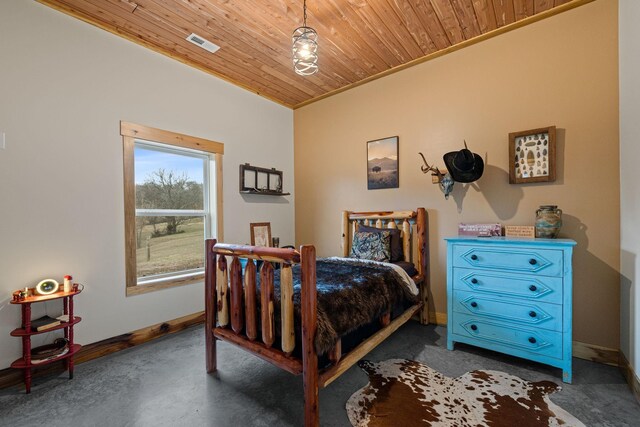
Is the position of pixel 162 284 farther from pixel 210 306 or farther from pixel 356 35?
pixel 356 35

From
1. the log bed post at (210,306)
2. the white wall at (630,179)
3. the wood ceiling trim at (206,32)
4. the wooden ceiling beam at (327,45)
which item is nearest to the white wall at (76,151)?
the wood ceiling trim at (206,32)

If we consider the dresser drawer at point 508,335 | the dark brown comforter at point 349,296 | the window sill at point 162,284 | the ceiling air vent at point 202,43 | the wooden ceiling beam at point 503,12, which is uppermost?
the wooden ceiling beam at point 503,12

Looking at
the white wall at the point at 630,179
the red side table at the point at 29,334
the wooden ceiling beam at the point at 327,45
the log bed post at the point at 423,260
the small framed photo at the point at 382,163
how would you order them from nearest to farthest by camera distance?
the white wall at the point at 630,179
the red side table at the point at 29,334
the wooden ceiling beam at the point at 327,45
the log bed post at the point at 423,260
the small framed photo at the point at 382,163

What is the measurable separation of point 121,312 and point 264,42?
2.86 meters

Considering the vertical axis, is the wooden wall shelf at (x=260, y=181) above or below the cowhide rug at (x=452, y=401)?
above

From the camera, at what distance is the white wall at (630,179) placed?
176 cm

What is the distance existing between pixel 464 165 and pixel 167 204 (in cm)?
302

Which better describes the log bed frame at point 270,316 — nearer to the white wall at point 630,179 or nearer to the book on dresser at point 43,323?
the book on dresser at point 43,323

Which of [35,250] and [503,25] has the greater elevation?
[503,25]

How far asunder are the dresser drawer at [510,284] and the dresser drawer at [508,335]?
0.24 metres

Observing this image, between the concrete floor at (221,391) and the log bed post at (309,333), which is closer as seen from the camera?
the log bed post at (309,333)

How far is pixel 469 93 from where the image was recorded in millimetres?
2746

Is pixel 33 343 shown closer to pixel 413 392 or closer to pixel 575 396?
pixel 413 392

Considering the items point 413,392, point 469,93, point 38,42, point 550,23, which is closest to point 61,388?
point 413,392
